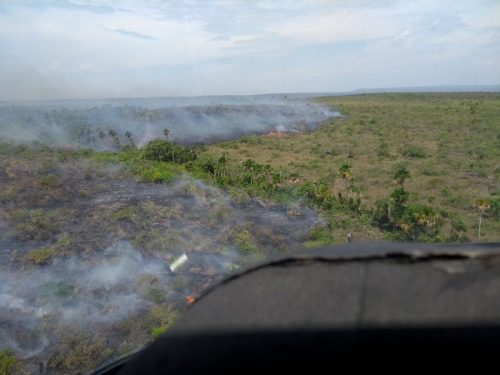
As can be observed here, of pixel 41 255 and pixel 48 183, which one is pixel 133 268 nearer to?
pixel 41 255

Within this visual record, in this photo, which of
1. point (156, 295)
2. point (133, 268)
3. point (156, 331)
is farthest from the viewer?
point (133, 268)

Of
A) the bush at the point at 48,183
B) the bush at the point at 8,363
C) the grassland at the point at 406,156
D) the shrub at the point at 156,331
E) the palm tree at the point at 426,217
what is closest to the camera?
the bush at the point at 8,363

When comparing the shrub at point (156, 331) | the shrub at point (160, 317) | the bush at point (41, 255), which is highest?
the bush at point (41, 255)

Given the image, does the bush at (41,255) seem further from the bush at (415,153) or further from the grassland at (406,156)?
the bush at (415,153)

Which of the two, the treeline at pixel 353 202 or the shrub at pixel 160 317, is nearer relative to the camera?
the shrub at pixel 160 317

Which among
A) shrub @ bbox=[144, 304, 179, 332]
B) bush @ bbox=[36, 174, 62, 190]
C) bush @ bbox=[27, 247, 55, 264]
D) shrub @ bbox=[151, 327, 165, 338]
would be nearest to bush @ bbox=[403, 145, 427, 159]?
bush @ bbox=[36, 174, 62, 190]

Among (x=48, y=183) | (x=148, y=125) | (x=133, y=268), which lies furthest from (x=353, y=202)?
(x=148, y=125)

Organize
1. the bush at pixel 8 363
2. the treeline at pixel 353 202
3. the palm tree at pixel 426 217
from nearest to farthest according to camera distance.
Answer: the bush at pixel 8 363 < the palm tree at pixel 426 217 < the treeline at pixel 353 202

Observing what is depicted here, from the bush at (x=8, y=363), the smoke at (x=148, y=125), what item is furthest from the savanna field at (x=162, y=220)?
the smoke at (x=148, y=125)

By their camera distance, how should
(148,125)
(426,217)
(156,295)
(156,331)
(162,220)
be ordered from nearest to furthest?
1. (156,331)
2. (156,295)
3. (426,217)
4. (162,220)
5. (148,125)

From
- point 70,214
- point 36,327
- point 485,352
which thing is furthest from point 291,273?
point 70,214
